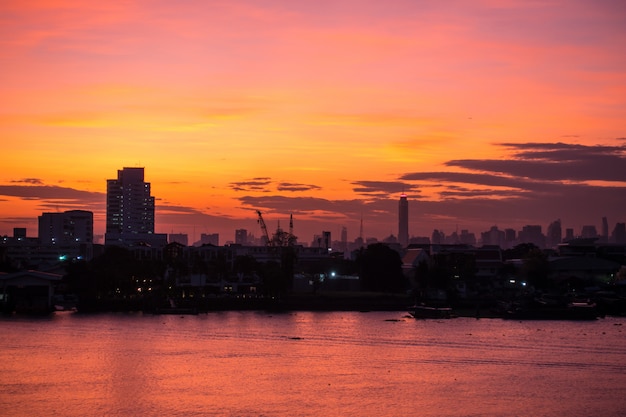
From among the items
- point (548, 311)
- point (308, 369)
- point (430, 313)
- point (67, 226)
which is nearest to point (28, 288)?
point (430, 313)

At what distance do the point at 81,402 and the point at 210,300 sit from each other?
135 feet

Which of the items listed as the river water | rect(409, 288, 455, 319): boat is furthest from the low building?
rect(409, 288, 455, 319): boat

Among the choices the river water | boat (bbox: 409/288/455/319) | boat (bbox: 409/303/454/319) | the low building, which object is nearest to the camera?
the river water

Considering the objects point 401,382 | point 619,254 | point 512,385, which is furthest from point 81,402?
point 619,254

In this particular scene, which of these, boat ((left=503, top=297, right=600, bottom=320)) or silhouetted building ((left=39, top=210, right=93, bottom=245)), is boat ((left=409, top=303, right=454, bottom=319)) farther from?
silhouetted building ((left=39, top=210, right=93, bottom=245))

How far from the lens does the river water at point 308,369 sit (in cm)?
2981

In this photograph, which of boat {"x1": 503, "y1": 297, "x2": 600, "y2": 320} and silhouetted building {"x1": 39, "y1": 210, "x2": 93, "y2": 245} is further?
silhouetted building {"x1": 39, "y1": 210, "x2": 93, "y2": 245}

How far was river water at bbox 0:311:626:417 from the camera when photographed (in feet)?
97.8

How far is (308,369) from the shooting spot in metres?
36.8

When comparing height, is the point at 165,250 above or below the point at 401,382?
above

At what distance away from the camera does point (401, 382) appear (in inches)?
1336

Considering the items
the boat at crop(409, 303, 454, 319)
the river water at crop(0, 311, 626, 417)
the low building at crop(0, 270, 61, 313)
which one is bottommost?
the river water at crop(0, 311, 626, 417)

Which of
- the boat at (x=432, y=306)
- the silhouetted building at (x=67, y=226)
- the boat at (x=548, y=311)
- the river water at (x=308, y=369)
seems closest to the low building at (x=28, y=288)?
the river water at (x=308, y=369)

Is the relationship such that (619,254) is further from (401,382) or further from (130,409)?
(130,409)
